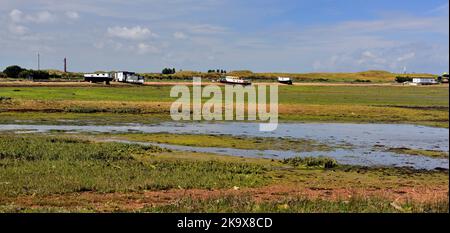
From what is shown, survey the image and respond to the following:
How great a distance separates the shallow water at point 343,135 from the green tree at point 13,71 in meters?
93.9

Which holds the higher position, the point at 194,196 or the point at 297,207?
the point at 297,207

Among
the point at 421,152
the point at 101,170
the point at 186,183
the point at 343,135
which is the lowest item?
the point at 421,152

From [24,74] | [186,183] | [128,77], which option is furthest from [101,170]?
[24,74]

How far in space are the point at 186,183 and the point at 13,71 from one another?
117m

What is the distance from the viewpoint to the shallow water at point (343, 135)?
24625 mm

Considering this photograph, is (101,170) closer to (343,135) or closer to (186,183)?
(186,183)

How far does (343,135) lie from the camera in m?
33.7

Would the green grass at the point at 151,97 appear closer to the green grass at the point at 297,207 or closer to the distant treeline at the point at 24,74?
the distant treeline at the point at 24,74

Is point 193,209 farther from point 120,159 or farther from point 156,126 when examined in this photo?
point 156,126
